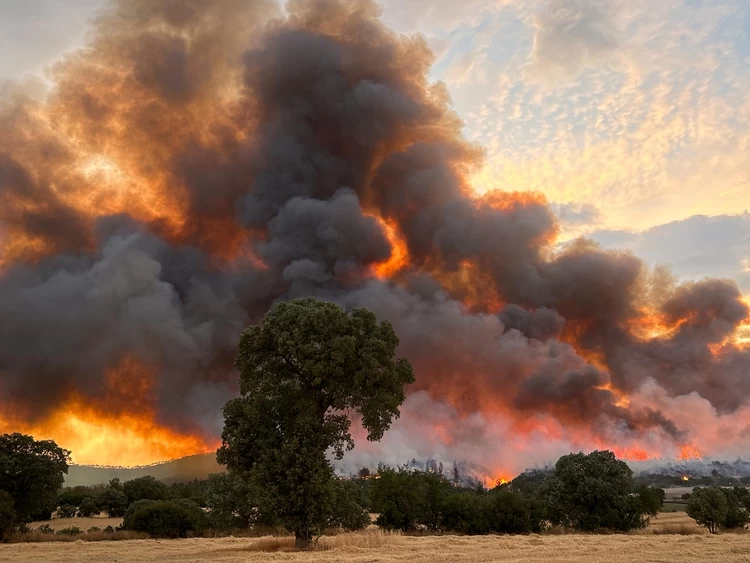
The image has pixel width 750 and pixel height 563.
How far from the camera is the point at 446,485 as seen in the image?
155 ft

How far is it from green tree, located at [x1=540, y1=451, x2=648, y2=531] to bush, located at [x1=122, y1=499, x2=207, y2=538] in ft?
99.6

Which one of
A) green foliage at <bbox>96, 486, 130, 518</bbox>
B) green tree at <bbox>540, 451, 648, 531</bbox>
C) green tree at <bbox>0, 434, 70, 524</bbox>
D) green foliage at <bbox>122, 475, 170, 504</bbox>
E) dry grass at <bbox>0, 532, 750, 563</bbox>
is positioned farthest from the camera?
green foliage at <bbox>122, 475, 170, 504</bbox>

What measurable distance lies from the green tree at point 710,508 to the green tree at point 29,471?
5273 cm

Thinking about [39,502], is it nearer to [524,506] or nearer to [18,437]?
[18,437]

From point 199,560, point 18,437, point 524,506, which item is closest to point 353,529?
point 524,506

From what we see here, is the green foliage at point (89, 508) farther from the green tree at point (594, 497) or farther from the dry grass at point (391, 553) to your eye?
the green tree at point (594, 497)

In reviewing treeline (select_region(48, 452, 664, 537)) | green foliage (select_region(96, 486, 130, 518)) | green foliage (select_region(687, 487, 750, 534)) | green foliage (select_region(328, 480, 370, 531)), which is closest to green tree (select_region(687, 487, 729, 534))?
green foliage (select_region(687, 487, 750, 534))

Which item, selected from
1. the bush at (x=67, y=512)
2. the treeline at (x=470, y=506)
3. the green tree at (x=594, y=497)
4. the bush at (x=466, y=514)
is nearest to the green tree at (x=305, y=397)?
the treeline at (x=470, y=506)

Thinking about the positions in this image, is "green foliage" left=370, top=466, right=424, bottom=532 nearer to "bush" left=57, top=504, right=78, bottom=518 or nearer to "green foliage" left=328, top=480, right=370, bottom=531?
"green foliage" left=328, top=480, right=370, bottom=531

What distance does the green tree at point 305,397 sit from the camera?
25.9 m

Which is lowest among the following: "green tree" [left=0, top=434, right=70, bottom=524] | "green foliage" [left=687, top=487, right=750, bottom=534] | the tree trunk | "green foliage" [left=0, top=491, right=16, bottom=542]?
"green foliage" [left=687, top=487, right=750, bottom=534]

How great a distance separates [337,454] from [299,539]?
4.50 metres

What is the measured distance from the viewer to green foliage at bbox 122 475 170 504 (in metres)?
73.9

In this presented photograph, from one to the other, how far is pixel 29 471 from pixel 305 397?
28598 millimetres
